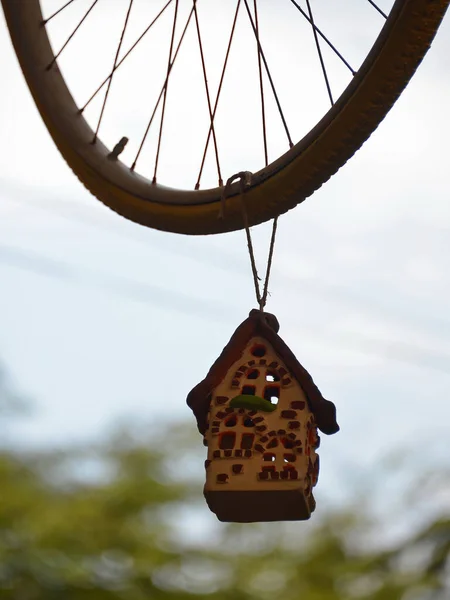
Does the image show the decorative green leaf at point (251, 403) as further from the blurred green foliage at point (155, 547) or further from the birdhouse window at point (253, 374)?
the blurred green foliage at point (155, 547)

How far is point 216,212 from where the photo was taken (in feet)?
2.86

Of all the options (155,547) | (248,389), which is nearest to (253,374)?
(248,389)

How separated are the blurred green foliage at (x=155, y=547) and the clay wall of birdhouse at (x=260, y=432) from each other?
1881mm

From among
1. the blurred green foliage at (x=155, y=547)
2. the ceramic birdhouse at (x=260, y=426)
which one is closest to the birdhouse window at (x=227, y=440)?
the ceramic birdhouse at (x=260, y=426)

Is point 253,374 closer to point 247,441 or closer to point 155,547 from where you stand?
point 247,441

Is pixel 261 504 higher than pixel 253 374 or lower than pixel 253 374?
lower

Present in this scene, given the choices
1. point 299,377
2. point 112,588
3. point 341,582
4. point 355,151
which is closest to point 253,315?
point 299,377

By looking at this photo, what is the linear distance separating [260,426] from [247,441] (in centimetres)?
2

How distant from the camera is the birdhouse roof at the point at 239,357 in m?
0.96

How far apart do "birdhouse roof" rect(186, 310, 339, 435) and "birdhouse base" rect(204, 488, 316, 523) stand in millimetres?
68

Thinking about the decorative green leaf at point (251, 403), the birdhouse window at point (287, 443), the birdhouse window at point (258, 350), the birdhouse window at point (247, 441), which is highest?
the birdhouse window at point (258, 350)

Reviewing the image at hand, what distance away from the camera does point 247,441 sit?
3.09 feet

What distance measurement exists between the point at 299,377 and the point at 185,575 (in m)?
2.21

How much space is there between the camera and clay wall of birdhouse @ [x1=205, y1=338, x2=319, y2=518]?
0.91 meters
